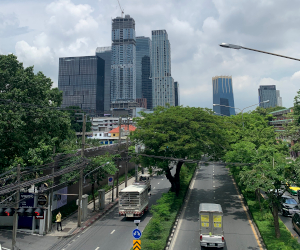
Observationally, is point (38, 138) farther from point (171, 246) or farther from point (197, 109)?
point (197, 109)

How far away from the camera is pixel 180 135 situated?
24.9 meters

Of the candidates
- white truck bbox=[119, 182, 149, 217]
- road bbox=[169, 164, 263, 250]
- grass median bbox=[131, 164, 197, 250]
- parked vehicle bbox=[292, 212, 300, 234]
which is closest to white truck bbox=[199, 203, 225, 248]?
road bbox=[169, 164, 263, 250]

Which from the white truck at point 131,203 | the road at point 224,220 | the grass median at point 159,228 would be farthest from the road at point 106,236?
the road at point 224,220

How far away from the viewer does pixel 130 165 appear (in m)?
51.2

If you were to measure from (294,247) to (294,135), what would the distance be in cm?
2207

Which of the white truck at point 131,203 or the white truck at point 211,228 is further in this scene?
the white truck at point 131,203

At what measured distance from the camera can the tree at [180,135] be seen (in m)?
24.7

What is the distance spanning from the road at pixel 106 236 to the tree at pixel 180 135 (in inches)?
244

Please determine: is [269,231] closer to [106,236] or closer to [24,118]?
[106,236]

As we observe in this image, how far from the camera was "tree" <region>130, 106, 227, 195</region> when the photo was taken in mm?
24672

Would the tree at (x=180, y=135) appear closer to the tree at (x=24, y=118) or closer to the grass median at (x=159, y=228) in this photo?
the grass median at (x=159, y=228)

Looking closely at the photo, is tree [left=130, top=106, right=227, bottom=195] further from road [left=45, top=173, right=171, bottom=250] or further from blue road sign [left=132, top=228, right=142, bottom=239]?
blue road sign [left=132, top=228, right=142, bottom=239]

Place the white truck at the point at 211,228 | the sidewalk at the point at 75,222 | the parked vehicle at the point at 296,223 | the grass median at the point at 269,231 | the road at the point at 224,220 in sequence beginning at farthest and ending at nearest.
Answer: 1. the sidewalk at the point at 75,222
2. the parked vehicle at the point at 296,223
3. the road at the point at 224,220
4. the white truck at the point at 211,228
5. the grass median at the point at 269,231

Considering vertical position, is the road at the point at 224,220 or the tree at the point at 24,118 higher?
the tree at the point at 24,118
